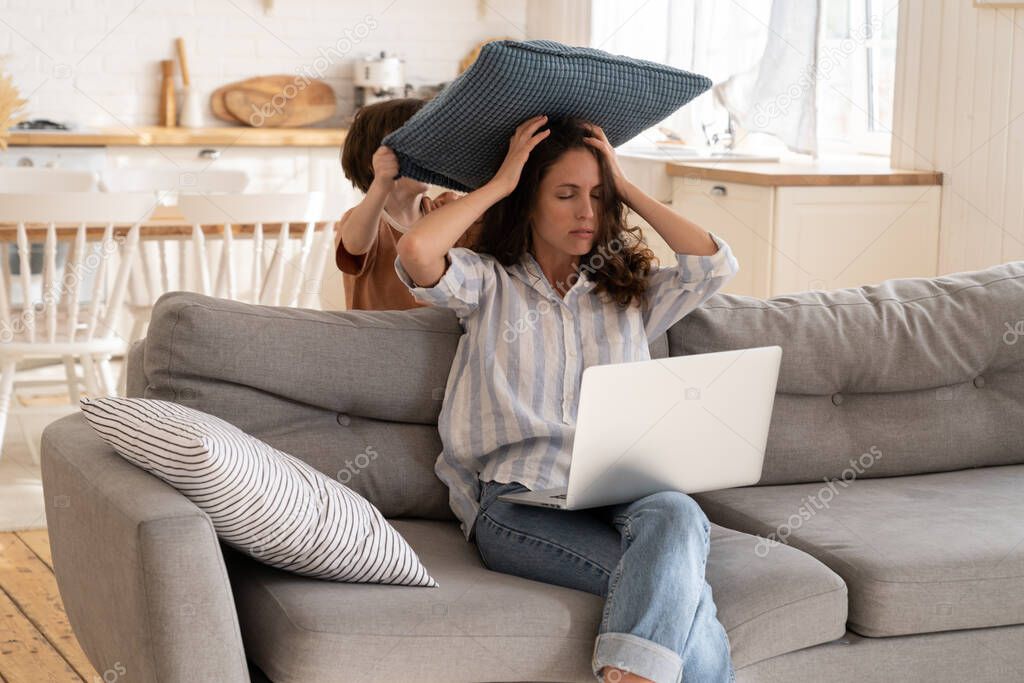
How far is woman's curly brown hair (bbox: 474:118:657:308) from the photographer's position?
6.97 feet

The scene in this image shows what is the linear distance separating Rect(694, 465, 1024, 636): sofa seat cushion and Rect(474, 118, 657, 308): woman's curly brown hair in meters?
0.44

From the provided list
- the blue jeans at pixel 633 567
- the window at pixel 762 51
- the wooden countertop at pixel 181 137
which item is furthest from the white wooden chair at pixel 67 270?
the window at pixel 762 51

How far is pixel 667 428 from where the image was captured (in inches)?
73.3

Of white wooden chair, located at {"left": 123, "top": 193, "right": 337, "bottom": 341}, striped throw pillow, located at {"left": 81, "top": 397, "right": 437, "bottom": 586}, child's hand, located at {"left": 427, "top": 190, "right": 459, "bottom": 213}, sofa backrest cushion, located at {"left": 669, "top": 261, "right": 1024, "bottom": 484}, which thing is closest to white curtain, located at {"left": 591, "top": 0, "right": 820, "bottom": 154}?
white wooden chair, located at {"left": 123, "top": 193, "right": 337, "bottom": 341}

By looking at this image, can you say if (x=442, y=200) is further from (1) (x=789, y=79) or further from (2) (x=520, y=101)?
(1) (x=789, y=79)

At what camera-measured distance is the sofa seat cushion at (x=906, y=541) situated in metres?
1.92

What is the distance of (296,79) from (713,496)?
415 cm

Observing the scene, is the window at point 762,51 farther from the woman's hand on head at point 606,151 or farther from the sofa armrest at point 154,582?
the sofa armrest at point 154,582

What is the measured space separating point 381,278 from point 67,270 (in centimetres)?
130

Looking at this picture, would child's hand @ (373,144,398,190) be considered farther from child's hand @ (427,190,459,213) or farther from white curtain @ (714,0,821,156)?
white curtain @ (714,0,821,156)

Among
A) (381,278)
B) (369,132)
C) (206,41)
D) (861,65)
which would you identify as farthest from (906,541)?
(206,41)

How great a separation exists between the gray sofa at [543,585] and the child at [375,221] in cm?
24

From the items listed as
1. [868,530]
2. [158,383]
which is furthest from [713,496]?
[158,383]

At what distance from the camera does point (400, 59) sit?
6.05 metres
